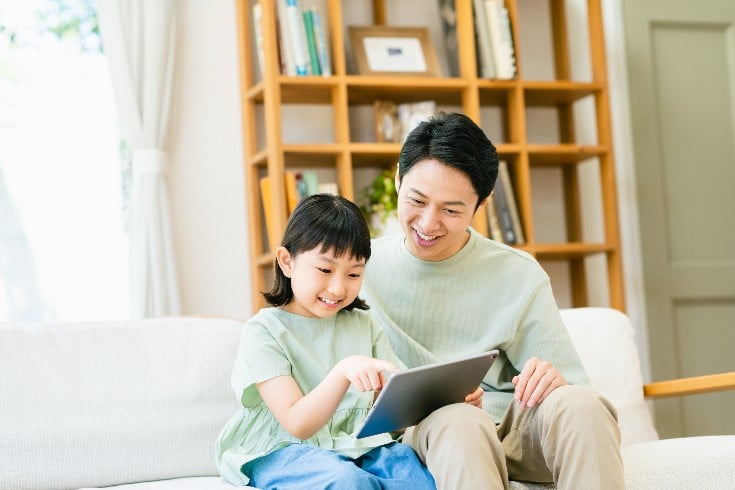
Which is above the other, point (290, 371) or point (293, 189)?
point (293, 189)

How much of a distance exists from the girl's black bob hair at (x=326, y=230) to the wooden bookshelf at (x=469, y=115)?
1245 mm

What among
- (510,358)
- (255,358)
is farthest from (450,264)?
(255,358)

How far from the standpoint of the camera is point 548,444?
1.67 m

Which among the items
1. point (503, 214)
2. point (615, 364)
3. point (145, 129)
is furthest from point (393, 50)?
point (615, 364)

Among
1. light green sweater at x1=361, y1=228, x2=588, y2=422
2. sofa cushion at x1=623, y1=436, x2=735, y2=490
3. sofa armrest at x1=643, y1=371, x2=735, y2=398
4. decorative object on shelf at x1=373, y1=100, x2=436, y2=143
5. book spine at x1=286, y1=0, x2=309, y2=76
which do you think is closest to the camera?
sofa cushion at x1=623, y1=436, x2=735, y2=490

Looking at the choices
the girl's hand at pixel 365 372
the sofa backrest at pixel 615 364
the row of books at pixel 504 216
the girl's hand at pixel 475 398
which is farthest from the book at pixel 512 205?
the girl's hand at pixel 365 372

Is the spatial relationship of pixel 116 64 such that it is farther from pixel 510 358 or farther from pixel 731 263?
pixel 731 263

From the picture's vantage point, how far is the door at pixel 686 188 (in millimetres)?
3709

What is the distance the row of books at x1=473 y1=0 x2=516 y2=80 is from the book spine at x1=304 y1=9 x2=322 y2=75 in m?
0.57

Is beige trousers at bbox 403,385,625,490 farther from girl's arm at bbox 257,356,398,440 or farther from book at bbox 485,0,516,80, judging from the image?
book at bbox 485,0,516,80

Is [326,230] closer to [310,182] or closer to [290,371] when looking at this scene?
[290,371]

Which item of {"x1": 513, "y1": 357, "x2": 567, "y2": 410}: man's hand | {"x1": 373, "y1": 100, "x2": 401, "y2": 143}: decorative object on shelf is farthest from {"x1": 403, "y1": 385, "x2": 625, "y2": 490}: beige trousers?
{"x1": 373, "y1": 100, "x2": 401, "y2": 143}: decorative object on shelf

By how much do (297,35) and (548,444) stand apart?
189cm

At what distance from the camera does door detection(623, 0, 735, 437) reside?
371cm
